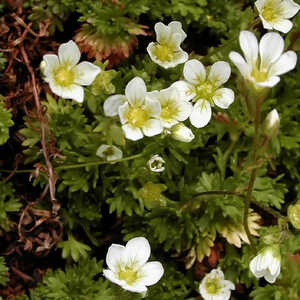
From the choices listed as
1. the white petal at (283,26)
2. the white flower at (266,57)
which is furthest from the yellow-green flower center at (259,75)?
the white petal at (283,26)

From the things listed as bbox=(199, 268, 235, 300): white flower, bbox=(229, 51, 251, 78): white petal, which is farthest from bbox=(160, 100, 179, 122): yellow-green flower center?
bbox=(199, 268, 235, 300): white flower

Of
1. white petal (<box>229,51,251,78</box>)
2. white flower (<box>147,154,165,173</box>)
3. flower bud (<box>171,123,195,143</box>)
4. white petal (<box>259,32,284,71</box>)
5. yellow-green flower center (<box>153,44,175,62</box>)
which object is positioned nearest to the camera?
white petal (<box>229,51,251,78</box>)

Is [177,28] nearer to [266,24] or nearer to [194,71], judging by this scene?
[194,71]

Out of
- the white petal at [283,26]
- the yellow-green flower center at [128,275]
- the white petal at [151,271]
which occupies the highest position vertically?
the white petal at [283,26]

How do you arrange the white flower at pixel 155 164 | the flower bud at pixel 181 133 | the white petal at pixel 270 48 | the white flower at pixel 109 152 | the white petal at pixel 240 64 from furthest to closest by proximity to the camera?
the white flower at pixel 109 152
the white flower at pixel 155 164
the flower bud at pixel 181 133
the white petal at pixel 270 48
the white petal at pixel 240 64

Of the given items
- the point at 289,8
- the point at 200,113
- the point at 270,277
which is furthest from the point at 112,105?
the point at 289,8

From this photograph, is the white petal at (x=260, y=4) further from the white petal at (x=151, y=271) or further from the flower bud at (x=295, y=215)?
the white petal at (x=151, y=271)

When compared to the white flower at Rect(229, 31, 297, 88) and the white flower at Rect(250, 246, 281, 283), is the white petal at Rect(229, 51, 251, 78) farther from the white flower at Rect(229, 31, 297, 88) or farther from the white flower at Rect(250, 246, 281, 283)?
the white flower at Rect(250, 246, 281, 283)
